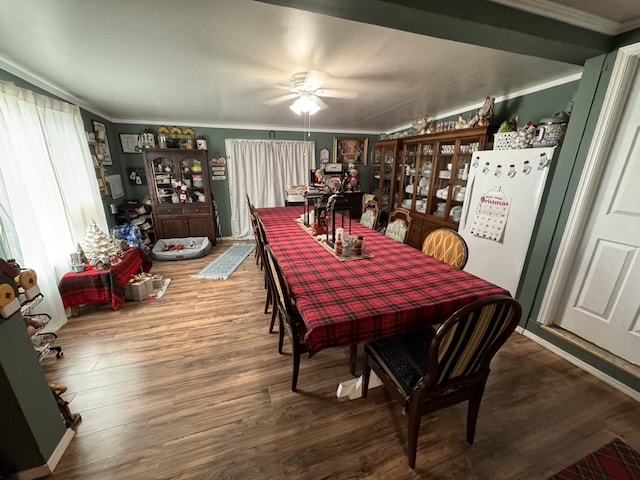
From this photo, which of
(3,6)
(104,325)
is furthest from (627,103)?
(104,325)

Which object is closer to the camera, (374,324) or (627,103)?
(374,324)

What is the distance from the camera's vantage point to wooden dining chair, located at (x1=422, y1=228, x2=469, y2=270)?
1.77 m

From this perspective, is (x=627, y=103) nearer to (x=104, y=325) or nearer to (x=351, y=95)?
(x=351, y=95)

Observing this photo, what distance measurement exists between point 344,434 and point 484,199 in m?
2.46

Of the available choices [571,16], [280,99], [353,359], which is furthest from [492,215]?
[280,99]

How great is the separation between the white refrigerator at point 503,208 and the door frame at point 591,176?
244 mm

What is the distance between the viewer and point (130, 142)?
4.13 meters

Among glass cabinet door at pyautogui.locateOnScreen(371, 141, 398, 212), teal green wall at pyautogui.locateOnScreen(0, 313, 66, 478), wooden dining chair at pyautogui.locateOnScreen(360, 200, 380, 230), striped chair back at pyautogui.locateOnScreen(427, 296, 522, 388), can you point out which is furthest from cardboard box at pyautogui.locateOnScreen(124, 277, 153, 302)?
glass cabinet door at pyautogui.locateOnScreen(371, 141, 398, 212)

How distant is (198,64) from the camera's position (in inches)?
77.5

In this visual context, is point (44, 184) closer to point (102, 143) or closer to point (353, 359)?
point (102, 143)

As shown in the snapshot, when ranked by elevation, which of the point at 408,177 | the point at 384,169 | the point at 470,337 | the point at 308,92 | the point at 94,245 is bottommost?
the point at 94,245

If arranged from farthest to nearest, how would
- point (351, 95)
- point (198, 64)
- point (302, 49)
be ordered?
point (351, 95), point (198, 64), point (302, 49)

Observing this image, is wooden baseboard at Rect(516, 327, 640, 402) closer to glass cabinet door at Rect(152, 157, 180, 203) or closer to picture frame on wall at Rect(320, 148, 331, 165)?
picture frame on wall at Rect(320, 148, 331, 165)

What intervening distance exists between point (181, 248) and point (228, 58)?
3250 millimetres
